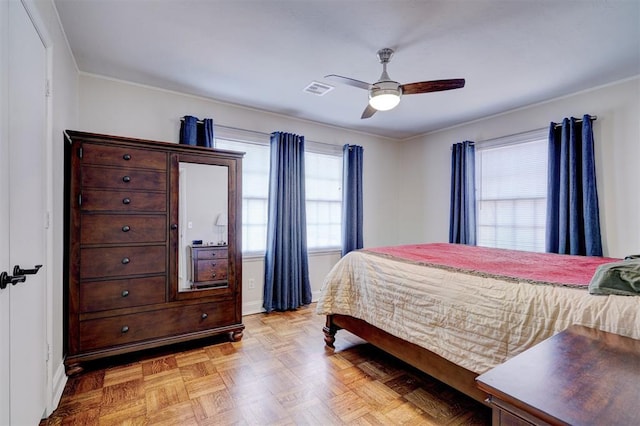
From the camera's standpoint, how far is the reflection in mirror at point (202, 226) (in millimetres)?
2668

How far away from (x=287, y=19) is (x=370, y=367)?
8.45 ft

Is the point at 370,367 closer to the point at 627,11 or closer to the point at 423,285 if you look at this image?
the point at 423,285

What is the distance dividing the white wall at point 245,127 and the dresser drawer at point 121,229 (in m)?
1.08

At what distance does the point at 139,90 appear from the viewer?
3.08 meters

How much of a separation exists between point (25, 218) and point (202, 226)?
1350 mm

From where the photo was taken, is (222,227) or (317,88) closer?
(222,227)

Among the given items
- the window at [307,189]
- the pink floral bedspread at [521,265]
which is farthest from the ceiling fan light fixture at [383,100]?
the window at [307,189]

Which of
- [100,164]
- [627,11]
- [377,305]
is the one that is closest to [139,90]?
[100,164]

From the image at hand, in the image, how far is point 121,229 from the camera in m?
2.38

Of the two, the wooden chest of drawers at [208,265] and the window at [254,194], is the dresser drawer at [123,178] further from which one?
the window at [254,194]

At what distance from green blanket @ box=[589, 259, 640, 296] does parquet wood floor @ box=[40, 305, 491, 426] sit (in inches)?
38.5

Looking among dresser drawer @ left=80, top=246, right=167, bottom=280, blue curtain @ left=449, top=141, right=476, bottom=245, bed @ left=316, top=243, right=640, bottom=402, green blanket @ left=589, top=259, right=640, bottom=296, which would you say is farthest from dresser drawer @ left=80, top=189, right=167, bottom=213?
blue curtain @ left=449, top=141, right=476, bottom=245

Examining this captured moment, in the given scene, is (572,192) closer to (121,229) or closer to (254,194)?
(254,194)

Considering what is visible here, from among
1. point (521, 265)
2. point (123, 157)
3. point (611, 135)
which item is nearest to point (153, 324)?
point (123, 157)
